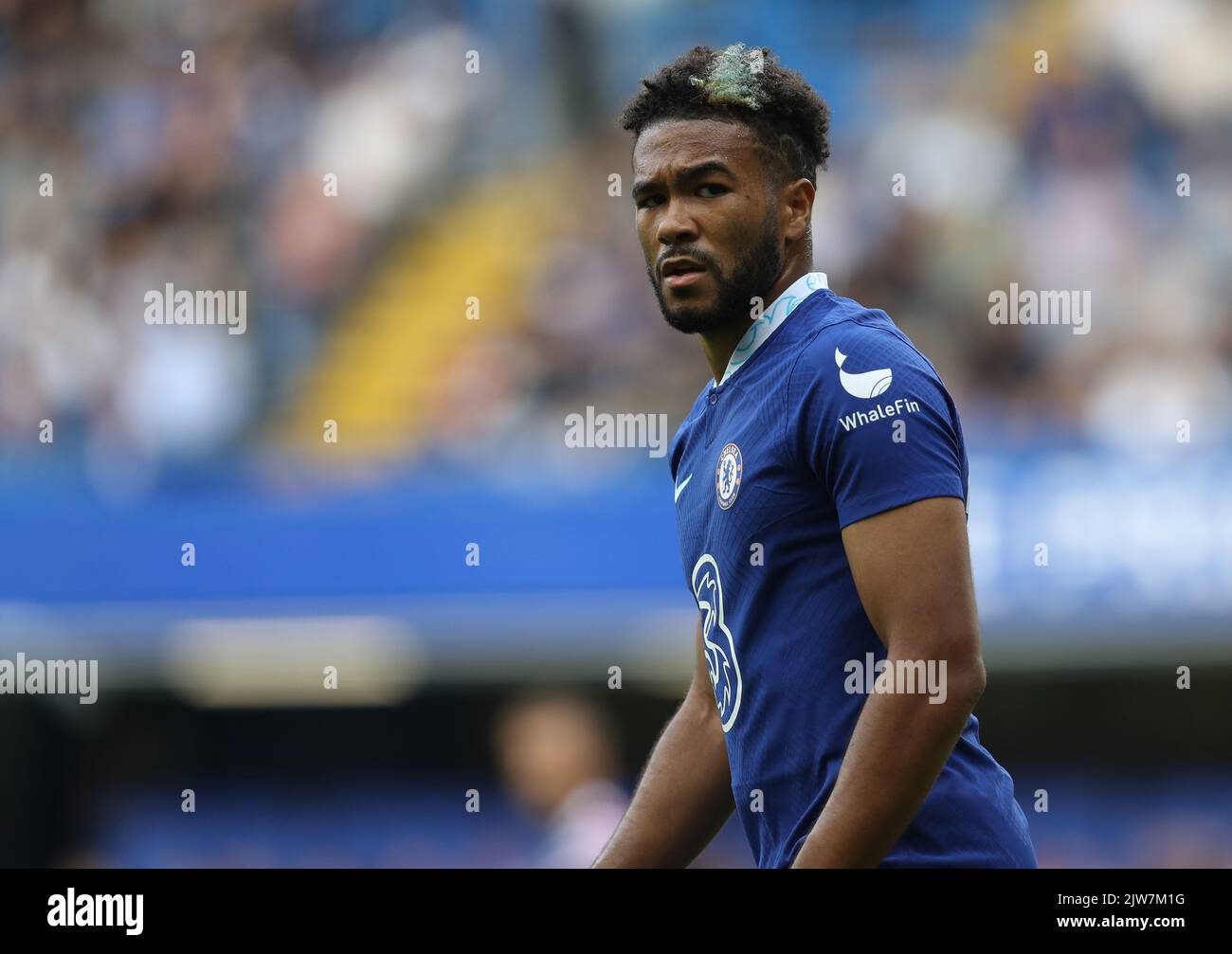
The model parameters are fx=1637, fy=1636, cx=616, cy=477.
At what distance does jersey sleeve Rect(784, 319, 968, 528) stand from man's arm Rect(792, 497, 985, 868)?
0.14ft

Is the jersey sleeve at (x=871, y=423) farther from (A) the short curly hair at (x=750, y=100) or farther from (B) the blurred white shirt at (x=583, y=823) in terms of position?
(B) the blurred white shirt at (x=583, y=823)

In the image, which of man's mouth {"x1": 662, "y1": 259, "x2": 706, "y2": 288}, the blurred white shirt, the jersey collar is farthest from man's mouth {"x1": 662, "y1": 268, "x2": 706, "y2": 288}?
the blurred white shirt

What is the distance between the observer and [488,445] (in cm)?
830

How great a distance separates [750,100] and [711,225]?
23cm

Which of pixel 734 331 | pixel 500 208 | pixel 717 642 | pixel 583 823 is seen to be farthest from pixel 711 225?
pixel 500 208

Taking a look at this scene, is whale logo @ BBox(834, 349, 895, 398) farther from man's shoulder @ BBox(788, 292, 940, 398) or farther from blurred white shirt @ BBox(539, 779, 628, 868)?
blurred white shirt @ BBox(539, 779, 628, 868)

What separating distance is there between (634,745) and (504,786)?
0.69 m

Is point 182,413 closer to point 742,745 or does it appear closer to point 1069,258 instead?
point 1069,258

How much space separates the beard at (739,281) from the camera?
8.93 ft

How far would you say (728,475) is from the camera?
8.65 feet

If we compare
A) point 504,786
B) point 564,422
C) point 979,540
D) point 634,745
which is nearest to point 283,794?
point 504,786

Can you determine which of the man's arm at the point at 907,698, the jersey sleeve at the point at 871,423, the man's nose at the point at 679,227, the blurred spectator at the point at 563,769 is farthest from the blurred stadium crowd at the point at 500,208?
the man's arm at the point at 907,698

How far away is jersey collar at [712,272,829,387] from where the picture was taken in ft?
8.91
